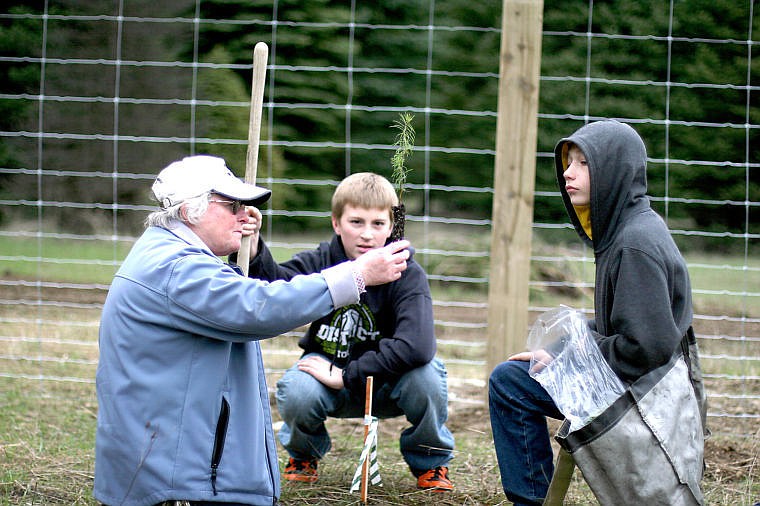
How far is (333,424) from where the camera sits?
511cm

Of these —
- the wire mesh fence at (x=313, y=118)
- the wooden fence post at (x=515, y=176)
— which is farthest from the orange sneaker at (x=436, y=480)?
the wire mesh fence at (x=313, y=118)

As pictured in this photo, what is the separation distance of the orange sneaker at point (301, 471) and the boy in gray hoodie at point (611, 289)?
3.13 ft

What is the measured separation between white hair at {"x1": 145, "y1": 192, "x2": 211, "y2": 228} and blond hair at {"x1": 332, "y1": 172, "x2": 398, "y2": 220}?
94 cm

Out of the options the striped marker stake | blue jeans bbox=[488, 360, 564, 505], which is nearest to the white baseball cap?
the striped marker stake

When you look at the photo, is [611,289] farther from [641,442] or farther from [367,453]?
[367,453]

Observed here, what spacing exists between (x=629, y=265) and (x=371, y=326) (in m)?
1.29

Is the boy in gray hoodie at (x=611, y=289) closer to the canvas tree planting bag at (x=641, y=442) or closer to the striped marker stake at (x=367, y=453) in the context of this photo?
the canvas tree planting bag at (x=641, y=442)

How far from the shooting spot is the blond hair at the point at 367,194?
149 inches

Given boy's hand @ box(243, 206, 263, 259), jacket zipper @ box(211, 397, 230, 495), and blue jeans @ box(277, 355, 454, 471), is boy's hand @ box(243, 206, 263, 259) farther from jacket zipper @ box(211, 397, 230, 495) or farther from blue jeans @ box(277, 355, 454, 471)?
jacket zipper @ box(211, 397, 230, 495)

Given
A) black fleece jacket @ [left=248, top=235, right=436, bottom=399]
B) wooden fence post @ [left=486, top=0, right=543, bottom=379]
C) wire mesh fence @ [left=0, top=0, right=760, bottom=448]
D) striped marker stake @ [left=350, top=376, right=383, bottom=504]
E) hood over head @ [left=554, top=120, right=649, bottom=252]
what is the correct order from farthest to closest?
wire mesh fence @ [left=0, top=0, right=760, bottom=448] → wooden fence post @ [left=486, top=0, right=543, bottom=379] → black fleece jacket @ [left=248, top=235, right=436, bottom=399] → striped marker stake @ [left=350, top=376, right=383, bottom=504] → hood over head @ [left=554, top=120, right=649, bottom=252]

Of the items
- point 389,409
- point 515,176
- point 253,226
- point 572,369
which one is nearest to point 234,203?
point 253,226

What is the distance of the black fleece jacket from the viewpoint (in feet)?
12.1

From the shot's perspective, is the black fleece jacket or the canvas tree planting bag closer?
the canvas tree planting bag

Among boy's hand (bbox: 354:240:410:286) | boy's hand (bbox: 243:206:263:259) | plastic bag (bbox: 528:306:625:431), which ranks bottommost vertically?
plastic bag (bbox: 528:306:625:431)
